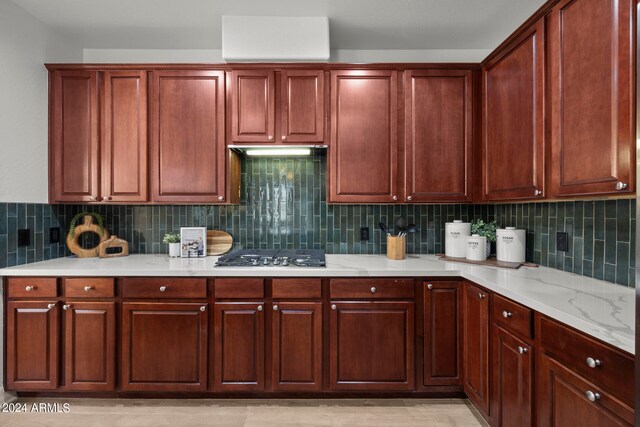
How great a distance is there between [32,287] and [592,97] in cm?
328

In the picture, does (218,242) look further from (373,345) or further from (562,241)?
(562,241)

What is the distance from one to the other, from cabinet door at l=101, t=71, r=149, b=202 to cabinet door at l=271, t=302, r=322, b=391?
1.40 m

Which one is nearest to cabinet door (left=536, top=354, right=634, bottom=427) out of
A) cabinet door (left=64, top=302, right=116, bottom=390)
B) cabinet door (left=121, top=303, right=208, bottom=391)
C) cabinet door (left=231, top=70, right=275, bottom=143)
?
cabinet door (left=121, top=303, right=208, bottom=391)

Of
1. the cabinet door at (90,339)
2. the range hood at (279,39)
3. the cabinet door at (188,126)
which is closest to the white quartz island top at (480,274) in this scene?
the cabinet door at (90,339)

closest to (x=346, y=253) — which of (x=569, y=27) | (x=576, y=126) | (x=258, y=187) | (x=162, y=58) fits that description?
(x=258, y=187)

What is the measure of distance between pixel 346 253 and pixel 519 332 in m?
1.45

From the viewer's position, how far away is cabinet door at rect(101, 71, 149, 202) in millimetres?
2398

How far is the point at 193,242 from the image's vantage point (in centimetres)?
254

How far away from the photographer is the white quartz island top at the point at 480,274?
1.17 metres

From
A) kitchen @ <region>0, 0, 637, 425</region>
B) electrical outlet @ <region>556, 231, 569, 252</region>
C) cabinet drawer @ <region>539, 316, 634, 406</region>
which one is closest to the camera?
cabinet drawer @ <region>539, 316, 634, 406</region>

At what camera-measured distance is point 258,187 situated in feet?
9.05

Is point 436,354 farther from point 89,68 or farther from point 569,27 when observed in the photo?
point 89,68

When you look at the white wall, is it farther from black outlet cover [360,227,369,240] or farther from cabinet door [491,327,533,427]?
cabinet door [491,327,533,427]

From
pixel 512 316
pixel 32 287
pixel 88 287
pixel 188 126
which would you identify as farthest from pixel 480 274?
pixel 32 287
